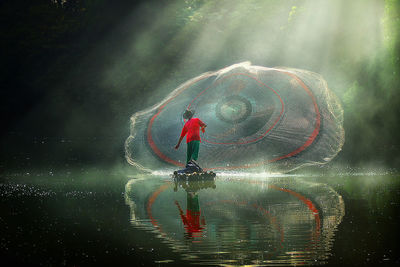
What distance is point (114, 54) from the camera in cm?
4388

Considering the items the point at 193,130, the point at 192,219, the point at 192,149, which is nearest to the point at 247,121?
the point at 193,130

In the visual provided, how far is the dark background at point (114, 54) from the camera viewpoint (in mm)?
32281

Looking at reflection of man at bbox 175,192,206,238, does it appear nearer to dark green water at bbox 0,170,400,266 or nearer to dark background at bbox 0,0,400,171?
dark green water at bbox 0,170,400,266

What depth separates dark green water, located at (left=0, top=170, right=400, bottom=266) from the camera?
6.72 m

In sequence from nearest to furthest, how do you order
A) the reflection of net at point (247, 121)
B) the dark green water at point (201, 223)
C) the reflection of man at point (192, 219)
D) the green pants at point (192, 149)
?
the dark green water at point (201, 223) < the reflection of man at point (192, 219) < the green pants at point (192, 149) < the reflection of net at point (247, 121)

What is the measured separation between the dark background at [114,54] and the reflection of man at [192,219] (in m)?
17.4

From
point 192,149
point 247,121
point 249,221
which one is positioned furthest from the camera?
point 247,121

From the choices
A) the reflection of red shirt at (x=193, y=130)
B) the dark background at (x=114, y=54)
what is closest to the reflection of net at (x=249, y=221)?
the reflection of red shirt at (x=193, y=130)

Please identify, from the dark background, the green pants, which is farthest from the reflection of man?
the dark background

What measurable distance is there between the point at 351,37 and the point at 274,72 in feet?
29.0

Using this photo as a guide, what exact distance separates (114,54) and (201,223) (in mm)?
36441

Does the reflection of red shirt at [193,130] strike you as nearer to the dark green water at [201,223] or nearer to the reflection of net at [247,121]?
the reflection of net at [247,121]

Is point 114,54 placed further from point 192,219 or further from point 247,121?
point 192,219

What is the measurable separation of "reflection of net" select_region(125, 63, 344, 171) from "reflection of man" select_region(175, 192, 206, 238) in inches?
256
